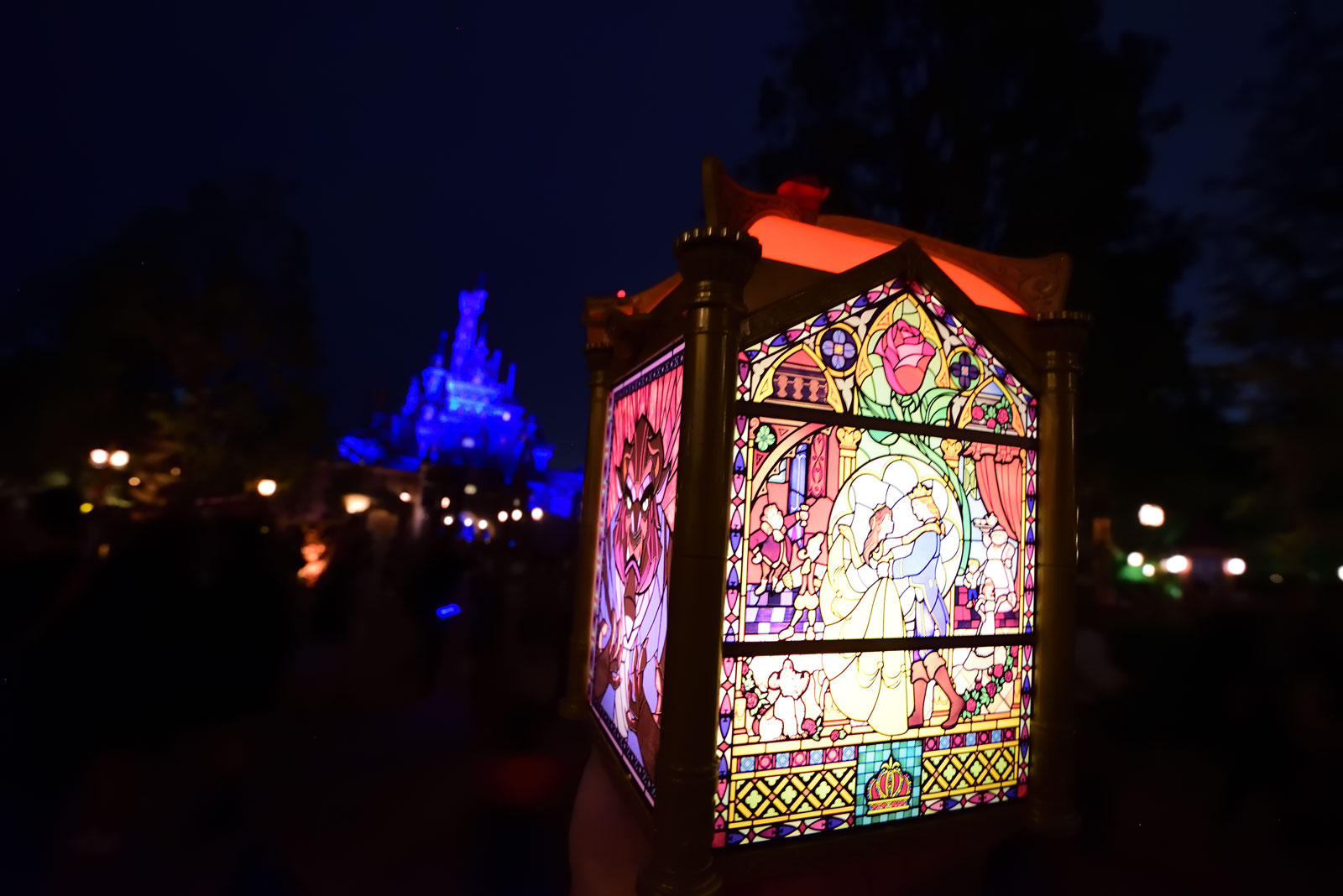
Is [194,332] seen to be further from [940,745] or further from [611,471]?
[940,745]

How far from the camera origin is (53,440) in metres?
14.9

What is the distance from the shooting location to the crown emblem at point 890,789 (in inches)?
134

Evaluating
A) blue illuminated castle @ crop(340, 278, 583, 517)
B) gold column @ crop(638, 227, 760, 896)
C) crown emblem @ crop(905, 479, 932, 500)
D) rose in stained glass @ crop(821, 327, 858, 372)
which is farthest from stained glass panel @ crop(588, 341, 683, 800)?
blue illuminated castle @ crop(340, 278, 583, 517)

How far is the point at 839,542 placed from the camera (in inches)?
132

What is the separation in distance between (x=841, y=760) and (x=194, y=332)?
18.5m

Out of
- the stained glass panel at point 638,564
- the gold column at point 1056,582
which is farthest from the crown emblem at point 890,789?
the stained glass panel at point 638,564

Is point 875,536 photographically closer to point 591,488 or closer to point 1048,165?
point 591,488

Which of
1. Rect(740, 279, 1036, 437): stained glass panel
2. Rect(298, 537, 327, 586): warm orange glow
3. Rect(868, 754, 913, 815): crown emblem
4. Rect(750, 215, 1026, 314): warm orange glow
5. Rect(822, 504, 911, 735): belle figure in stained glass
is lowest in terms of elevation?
Rect(868, 754, 913, 815): crown emblem

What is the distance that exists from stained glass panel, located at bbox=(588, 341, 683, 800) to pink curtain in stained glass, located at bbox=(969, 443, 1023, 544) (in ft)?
5.54

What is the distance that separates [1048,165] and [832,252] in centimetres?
777

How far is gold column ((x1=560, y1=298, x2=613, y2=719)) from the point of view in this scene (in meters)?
5.59

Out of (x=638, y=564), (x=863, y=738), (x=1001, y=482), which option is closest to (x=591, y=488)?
(x=638, y=564)

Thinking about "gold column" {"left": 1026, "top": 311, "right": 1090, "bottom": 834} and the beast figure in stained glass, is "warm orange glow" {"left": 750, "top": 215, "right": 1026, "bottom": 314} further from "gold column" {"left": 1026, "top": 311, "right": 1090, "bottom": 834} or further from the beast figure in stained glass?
the beast figure in stained glass

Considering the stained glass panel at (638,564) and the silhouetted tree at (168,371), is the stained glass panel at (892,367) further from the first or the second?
the silhouetted tree at (168,371)
